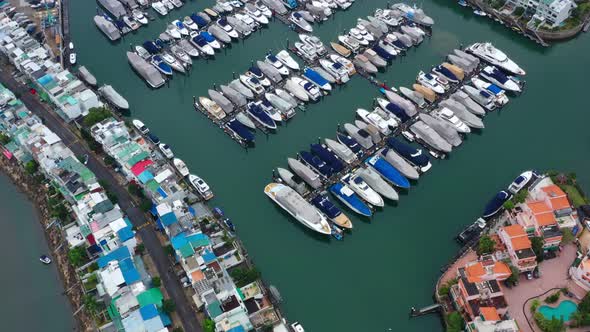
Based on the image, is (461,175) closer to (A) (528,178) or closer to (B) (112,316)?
(A) (528,178)

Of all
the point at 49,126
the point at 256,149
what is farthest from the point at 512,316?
the point at 49,126

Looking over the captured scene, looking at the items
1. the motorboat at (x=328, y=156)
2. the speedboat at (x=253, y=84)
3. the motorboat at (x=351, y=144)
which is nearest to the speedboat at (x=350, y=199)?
the motorboat at (x=328, y=156)


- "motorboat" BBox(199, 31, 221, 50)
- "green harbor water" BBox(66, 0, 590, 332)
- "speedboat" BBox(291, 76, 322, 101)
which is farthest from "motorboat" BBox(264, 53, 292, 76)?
"motorboat" BBox(199, 31, 221, 50)

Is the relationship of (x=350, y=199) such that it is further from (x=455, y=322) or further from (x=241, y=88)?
(x=241, y=88)

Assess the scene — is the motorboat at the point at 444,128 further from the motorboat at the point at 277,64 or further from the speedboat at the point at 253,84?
the speedboat at the point at 253,84

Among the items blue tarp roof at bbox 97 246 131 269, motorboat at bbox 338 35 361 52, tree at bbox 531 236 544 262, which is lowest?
tree at bbox 531 236 544 262

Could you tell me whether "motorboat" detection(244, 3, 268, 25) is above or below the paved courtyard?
above

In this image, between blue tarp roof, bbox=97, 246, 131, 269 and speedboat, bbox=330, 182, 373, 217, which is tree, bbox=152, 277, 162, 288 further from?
speedboat, bbox=330, 182, 373, 217
